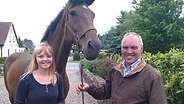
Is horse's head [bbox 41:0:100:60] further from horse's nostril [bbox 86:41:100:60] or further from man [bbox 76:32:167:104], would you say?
man [bbox 76:32:167:104]

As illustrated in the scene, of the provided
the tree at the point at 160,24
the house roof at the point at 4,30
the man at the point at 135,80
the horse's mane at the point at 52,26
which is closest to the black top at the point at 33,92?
the man at the point at 135,80

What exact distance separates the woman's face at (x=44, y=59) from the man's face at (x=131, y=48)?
777 mm

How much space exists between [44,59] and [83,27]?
1.24m

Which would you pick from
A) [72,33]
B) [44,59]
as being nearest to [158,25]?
[72,33]

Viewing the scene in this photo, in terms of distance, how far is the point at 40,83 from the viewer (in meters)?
3.36

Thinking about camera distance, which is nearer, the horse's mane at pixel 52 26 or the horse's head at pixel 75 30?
the horse's head at pixel 75 30

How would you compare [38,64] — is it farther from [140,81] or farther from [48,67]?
[140,81]

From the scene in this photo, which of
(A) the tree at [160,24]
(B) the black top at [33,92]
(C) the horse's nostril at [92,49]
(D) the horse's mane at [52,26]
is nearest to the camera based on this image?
(B) the black top at [33,92]

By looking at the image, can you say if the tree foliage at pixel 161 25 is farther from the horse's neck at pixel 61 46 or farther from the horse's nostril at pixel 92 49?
the horse's nostril at pixel 92 49

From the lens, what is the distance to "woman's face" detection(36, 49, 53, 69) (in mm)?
3363

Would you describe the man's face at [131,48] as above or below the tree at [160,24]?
below

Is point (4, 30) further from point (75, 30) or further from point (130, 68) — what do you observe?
point (130, 68)

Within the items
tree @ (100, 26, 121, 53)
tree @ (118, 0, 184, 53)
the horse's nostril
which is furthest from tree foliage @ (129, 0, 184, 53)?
the horse's nostril

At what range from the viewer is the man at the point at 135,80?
291cm
